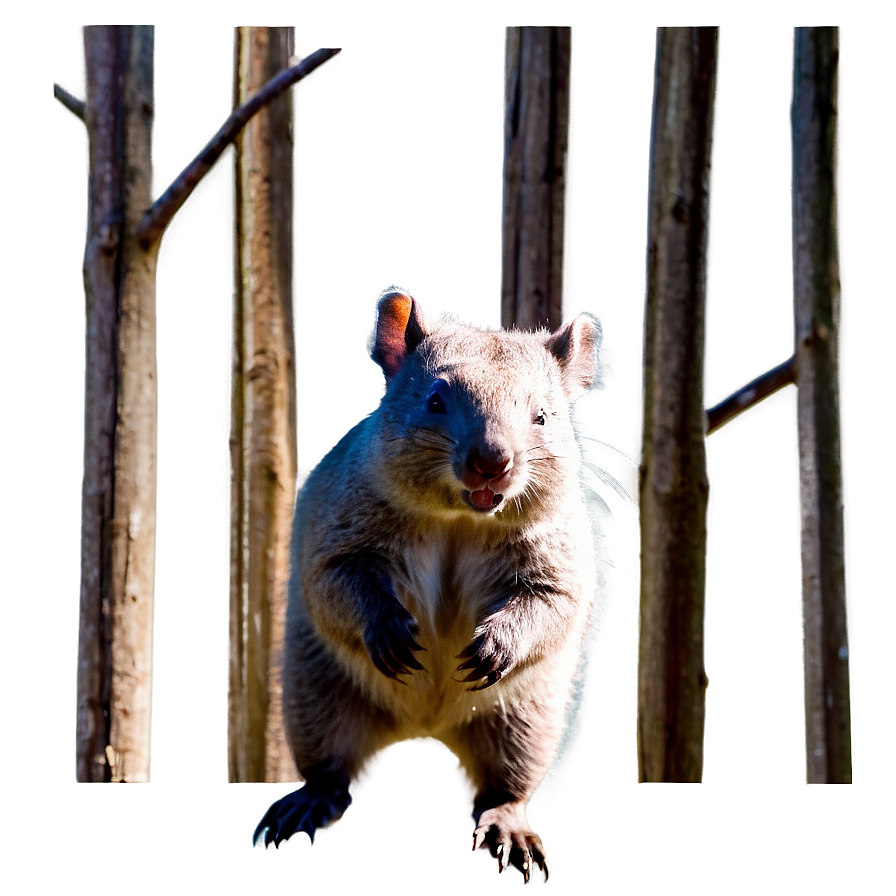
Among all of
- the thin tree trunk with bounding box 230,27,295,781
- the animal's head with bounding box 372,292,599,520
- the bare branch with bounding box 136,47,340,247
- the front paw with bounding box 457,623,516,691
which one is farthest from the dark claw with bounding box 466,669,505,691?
the bare branch with bounding box 136,47,340,247

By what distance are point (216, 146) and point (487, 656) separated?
5.51 feet

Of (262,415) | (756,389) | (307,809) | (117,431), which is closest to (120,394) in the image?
(117,431)

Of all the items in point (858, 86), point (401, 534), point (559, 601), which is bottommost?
point (559, 601)

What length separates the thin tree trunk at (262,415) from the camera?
9.27 feet

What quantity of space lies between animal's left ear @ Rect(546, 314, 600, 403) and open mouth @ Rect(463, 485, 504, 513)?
0.42 m

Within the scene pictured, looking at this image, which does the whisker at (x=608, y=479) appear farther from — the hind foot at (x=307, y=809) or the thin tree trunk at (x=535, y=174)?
the hind foot at (x=307, y=809)

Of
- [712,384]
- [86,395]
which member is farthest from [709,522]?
[86,395]

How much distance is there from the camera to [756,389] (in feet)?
9.89

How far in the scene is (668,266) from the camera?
2.94 metres

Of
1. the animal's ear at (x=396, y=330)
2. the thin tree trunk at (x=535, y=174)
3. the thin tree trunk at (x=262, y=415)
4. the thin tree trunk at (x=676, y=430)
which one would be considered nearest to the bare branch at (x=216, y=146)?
the thin tree trunk at (x=262, y=415)

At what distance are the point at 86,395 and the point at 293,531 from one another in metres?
0.80

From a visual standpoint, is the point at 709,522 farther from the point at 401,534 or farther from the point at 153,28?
the point at 153,28

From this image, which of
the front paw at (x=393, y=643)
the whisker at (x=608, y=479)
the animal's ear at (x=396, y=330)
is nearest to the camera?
the front paw at (x=393, y=643)

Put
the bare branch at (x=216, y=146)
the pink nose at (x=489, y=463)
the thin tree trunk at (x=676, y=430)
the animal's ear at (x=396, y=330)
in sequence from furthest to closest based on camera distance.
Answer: the thin tree trunk at (x=676, y=430) → the bare branch at (x=216, y=146) → the animal's ear at (x=396, y=330) → the pink nose at (x=489, y=463)
